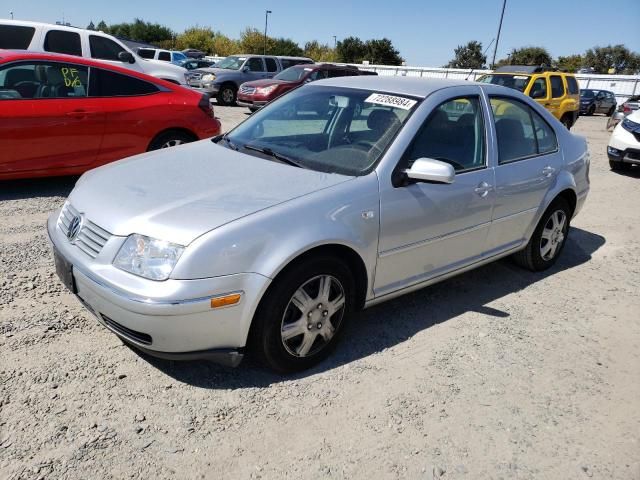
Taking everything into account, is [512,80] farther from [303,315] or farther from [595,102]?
[595,102]

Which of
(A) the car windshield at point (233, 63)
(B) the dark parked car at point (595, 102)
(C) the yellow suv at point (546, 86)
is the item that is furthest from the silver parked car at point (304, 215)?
(B) the dark parked car at point (595, 102)

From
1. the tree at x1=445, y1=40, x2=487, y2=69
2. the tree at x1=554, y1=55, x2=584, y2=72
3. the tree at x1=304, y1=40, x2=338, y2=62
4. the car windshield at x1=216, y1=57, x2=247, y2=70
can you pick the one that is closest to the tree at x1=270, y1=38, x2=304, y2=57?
the tree at x1=304, y1=40, x2=338, y2=62

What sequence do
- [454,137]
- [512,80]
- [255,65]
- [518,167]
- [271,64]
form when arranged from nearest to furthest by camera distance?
[454,137], [518,167], [512,80], [255,65], [271,64]

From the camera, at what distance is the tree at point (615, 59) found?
74125 mm

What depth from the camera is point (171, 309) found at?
8.13 ft

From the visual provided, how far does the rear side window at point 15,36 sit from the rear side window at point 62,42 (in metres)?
0.29

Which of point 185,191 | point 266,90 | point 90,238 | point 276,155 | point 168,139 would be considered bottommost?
point 266,90

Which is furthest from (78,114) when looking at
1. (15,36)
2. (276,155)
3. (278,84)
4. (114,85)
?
(278,84)

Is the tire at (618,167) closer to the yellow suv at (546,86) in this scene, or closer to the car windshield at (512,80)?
the yellow suv at (546,86)

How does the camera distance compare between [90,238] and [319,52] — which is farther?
[319,52]

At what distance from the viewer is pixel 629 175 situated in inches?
394

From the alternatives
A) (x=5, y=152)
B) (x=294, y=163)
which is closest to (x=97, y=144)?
(x=5, y=152)

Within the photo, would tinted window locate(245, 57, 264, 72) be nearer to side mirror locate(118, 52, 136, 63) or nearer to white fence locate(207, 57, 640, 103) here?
side mirror locate(118, 52, 136, 63)

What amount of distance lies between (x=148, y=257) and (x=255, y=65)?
715 inches
